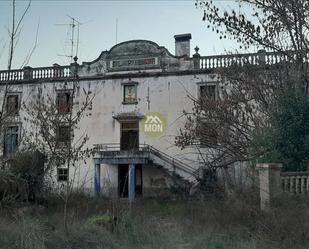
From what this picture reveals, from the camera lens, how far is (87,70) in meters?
25.8

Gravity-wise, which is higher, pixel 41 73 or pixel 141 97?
pixel 41 73

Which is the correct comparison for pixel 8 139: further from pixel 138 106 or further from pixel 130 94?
pixel 130 94

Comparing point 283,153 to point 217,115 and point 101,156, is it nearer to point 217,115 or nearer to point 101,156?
point 217,115

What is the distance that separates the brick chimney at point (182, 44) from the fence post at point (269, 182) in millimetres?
17241

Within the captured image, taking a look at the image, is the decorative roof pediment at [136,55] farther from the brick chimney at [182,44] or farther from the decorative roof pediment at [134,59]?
the brick chimney at [182,44]

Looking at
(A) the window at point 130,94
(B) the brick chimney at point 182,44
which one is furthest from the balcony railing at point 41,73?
(B) the brick chimney at point 182,44

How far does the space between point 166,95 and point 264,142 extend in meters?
13.7

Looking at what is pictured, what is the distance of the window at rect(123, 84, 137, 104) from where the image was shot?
25.0 meters

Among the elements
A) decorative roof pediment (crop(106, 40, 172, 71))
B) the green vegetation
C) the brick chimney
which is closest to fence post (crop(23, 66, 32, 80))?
decorative roof pediment (crop(106, 40, 172, 71))

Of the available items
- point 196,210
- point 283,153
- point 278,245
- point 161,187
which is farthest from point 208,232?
point 161,187
